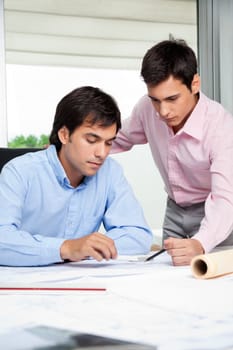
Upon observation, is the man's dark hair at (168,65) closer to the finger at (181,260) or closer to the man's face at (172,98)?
the man's face at (172,98)

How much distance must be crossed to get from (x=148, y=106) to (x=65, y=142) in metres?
0.50

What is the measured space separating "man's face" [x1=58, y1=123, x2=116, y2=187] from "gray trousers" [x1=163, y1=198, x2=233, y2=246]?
1.80ft

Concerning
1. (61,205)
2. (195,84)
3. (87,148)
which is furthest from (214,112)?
(61,205)

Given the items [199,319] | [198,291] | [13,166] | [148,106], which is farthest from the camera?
[148,106]

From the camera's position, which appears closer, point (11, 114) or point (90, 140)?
point (90, 140)

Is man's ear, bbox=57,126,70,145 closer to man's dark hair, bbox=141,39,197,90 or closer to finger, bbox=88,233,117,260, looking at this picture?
man's dark hair, bbox=141,39,197,90

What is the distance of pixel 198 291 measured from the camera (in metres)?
1.17

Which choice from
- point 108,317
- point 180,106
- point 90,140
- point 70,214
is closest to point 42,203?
point 70,214

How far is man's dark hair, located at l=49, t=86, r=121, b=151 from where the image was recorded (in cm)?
180

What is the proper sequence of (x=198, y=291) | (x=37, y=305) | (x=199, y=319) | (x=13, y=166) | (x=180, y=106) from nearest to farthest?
1. (x=199, y=319)
2. (x=37, y=305)
3. (x=198, y=291)
4. (x=13, y=166)
5. (x=180, y=106)

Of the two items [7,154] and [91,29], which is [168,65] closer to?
[7,154]

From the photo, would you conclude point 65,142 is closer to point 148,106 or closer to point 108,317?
point 148,106

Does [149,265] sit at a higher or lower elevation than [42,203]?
lower

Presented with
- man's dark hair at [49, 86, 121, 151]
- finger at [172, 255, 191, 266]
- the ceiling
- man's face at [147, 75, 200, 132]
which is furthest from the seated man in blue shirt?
the ceiling
